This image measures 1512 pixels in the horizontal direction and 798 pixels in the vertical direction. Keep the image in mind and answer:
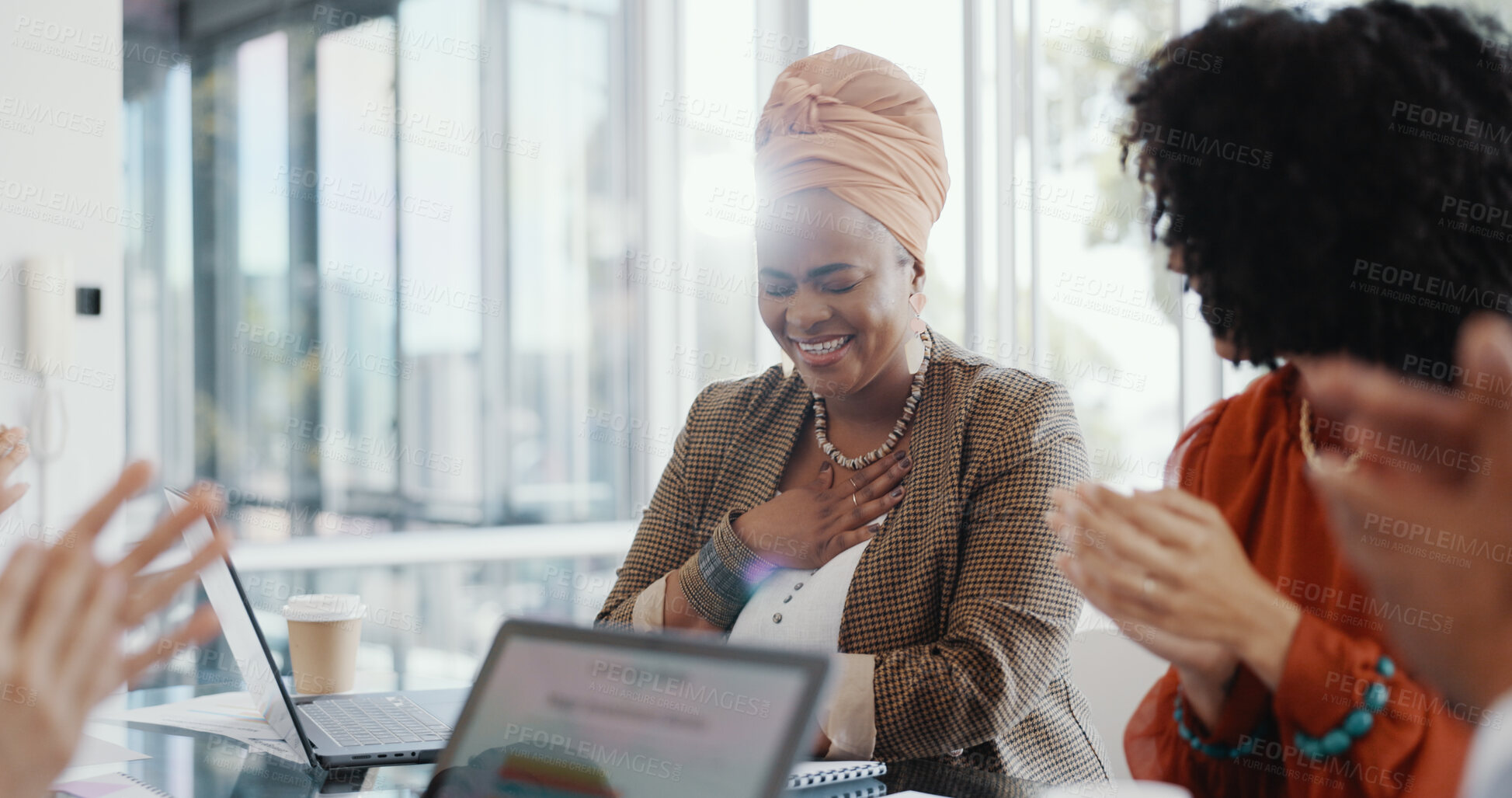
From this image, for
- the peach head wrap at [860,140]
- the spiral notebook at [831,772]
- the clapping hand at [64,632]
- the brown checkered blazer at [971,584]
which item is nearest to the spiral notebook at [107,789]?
the clapping hand at [64,632]

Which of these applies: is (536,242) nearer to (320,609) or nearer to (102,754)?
(320,609)

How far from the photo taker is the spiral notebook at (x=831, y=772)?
1.07 metres

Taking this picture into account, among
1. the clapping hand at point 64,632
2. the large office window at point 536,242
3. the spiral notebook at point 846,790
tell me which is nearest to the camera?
the clapping hand at point 64,632

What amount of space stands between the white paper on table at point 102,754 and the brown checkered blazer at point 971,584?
630mm

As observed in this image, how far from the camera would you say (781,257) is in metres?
1.70

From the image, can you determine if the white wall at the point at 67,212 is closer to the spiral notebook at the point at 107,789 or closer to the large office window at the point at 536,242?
the large office window at the point at 536,242

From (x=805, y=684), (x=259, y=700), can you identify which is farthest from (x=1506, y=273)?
(x=259, y=700)

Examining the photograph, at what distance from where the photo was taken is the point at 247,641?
1145 mm

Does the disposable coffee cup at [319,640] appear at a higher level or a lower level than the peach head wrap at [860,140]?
lower

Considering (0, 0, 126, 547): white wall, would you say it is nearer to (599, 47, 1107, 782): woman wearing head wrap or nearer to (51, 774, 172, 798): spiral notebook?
(599, 47, 1107, 782): woman wearing head wrap

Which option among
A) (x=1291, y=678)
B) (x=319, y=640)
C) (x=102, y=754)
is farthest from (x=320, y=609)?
(x=1291, y=678)

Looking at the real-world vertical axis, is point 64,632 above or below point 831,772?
above

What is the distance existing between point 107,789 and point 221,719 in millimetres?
364

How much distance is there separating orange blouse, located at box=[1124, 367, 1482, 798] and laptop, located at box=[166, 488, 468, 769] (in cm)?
69
